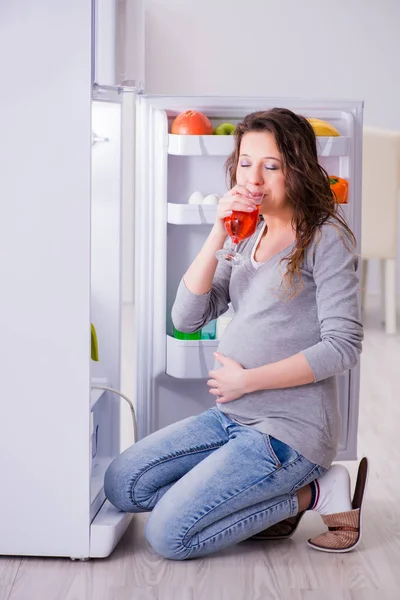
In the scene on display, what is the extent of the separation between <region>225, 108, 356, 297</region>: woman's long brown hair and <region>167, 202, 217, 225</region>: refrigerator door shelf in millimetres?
421

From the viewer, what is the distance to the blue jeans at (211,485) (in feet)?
5.63

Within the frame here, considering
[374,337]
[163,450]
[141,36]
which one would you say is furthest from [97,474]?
[374,337]

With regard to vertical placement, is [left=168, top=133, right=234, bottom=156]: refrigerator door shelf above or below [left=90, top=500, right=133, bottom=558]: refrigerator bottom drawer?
above

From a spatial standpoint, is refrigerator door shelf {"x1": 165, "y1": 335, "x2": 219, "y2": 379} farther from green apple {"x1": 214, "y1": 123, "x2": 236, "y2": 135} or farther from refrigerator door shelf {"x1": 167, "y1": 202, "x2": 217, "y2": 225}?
green apple {"x1": 214, "y1": 123, "x2": 236, "y2": 135}

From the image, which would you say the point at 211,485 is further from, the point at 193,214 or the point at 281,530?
the point at 193,214

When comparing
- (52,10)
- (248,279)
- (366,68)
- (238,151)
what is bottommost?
(248,279)

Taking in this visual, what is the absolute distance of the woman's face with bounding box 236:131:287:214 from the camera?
1.76m

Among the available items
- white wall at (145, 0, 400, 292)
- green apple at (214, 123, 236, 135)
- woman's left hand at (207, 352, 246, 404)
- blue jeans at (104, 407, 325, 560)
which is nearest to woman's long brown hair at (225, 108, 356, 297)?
woman's left hand at (207, 352, 246, 404)

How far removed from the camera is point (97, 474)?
2051mm

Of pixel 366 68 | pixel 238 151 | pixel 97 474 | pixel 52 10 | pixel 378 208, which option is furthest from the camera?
pixel 366 68

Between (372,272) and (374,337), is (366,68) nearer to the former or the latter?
(372,272)

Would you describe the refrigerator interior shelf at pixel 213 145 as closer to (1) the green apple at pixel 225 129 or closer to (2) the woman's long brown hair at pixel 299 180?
(1) the green apple at pixel 225 129

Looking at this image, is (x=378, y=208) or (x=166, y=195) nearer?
(x=166, y=195)

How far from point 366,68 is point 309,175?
4422 millimetres
